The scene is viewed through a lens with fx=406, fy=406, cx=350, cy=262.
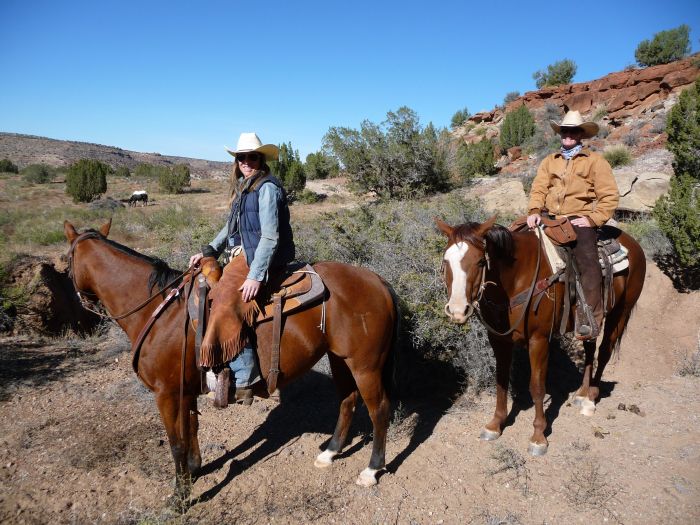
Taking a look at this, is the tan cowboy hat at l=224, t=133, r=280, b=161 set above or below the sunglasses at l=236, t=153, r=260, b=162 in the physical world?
above

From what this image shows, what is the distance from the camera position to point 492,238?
322 centimetres

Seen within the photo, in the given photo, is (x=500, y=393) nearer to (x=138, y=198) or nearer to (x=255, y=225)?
(x=255, y=225)

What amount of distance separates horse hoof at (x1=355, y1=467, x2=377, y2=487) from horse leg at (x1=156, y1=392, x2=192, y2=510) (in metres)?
1.37

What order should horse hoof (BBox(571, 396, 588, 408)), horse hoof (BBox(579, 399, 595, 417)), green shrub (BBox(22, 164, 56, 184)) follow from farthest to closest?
green shrub (BBox(22, 164, 56, 184)) < horse hoof (BBox(571, 396, 588, 408)) < horse hoof (BBox(579, 399, 595, 417))

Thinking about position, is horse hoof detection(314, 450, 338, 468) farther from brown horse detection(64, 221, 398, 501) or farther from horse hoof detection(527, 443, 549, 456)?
horse hoof detection(527, 443, 549, 456)

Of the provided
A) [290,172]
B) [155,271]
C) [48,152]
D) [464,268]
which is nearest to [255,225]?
[155,271]

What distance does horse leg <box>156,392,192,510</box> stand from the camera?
302 centimetres

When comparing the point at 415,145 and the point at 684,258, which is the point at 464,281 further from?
the point at 415,145

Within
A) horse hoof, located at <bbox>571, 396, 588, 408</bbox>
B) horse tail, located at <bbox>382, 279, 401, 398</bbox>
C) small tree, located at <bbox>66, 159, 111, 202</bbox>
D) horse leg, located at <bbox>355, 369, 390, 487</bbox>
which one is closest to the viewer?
horse leg, located at <bbox>355, 369, 390, 487</bbox>

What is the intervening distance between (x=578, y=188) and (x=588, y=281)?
93cm

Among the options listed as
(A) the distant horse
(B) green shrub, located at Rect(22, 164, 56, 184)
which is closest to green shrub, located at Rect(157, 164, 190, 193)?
(A) the distant horse

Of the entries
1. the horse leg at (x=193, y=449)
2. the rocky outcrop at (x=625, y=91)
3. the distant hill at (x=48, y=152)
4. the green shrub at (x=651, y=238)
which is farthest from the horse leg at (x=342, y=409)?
the distant hill at (x=48, y=152)

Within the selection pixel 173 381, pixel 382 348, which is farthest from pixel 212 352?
pixel 382 348

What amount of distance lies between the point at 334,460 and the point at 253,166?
8.93ft
